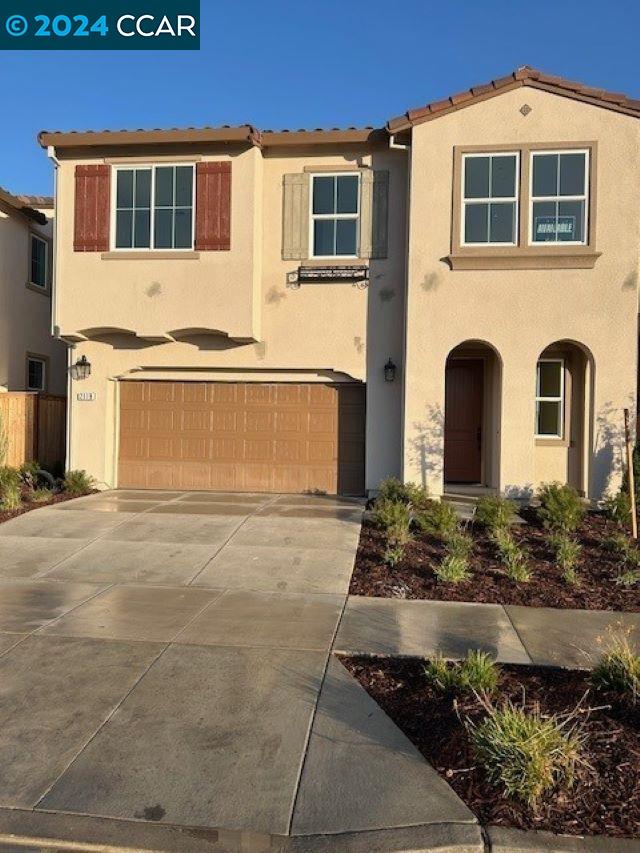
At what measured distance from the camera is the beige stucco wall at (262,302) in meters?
11.1

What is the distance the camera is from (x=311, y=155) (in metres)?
11.5

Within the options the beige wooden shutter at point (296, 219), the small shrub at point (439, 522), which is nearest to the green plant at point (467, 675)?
the small shrub at point (439, 522)

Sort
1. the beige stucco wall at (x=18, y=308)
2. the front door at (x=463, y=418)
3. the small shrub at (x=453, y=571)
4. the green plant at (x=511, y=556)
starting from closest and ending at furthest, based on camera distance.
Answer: the small shrub at (x=453, y=571) < the green plant at (x=511, y=556) < the front door at (x=463, y=418) < the beige stucco wall at (x=18, y=308)

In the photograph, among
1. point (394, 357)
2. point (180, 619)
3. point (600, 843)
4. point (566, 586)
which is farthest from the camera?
point (394, 357)

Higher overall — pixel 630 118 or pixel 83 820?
pixel 630 118

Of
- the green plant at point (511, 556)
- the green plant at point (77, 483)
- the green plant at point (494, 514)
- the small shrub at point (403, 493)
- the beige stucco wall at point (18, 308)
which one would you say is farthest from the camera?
the beige stucco wall at point (18, 308)

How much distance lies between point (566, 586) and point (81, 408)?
31.1ft

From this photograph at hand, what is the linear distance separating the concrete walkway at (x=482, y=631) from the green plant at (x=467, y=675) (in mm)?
495

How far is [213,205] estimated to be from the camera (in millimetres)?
11133

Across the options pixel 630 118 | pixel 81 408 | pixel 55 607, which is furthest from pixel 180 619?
pixel 630 118

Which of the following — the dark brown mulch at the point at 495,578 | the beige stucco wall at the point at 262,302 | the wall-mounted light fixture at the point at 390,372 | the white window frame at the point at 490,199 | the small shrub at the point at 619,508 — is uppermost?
the white window frame at the point at 490,199

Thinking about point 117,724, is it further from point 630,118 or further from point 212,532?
point 630,118

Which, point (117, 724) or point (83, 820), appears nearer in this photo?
point (83, 820)

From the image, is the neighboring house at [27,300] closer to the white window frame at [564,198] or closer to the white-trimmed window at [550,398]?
the white window frame at [564,198]
